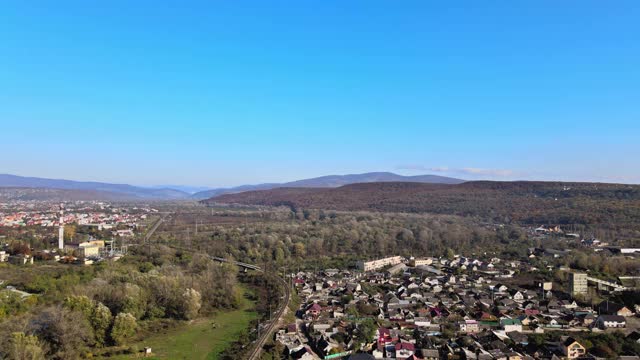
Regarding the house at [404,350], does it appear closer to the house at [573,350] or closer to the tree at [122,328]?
the house at [573,350]

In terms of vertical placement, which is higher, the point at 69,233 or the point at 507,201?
the point at 507,201

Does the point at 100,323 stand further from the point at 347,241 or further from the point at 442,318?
the point at 347,241

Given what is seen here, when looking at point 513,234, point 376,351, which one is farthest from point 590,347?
point 513,234

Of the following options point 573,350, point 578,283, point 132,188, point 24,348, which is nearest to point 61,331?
point 24,348

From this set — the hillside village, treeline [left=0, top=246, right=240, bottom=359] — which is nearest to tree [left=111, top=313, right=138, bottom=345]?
treeline [left=0, top=246, right=240, bottom=359]

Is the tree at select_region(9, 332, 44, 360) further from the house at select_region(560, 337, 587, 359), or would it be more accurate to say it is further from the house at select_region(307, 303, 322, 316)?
the house at select_region(560, 337, 587, 359)

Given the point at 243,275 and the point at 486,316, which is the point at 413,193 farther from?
the point at 486,316
